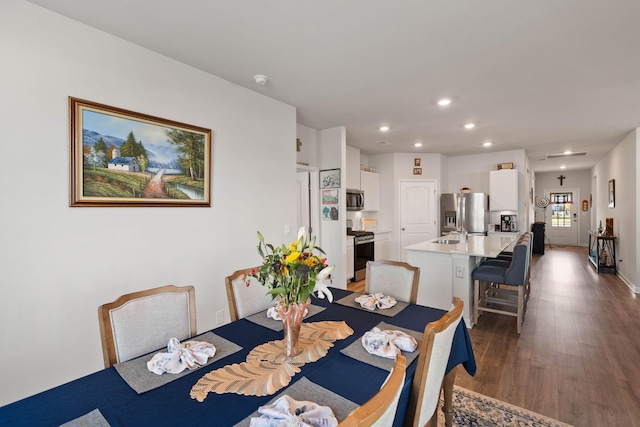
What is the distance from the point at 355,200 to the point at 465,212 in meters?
2.52

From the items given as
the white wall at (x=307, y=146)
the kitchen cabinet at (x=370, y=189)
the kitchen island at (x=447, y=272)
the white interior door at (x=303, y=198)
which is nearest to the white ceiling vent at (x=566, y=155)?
the kitchen cabinet at (x=370, y=189)

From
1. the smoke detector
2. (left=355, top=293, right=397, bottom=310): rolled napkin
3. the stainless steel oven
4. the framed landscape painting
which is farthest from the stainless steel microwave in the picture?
(left=355, top=293, right=397, bottom=310): rolled napkin

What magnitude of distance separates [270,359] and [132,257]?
155 centimetres

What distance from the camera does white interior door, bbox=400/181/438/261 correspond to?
6668 millimetres

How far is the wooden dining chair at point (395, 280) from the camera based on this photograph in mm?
2115

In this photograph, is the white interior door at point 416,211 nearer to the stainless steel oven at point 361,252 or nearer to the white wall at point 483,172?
the white wall at point 483,172

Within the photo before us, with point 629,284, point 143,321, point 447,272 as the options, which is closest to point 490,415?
point 447,272

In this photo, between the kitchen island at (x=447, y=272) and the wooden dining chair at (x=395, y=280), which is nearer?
the wooden dining chair at (x=395, y=280)

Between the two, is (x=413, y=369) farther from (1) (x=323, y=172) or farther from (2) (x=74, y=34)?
(1) (x=323, y=172)

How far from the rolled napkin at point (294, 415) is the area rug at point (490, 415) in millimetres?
1424

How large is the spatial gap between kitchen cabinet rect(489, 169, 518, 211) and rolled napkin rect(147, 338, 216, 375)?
258 inches

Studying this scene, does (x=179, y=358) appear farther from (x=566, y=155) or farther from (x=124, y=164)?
(x=566, y=155)

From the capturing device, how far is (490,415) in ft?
6.56

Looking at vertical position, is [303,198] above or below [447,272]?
above
